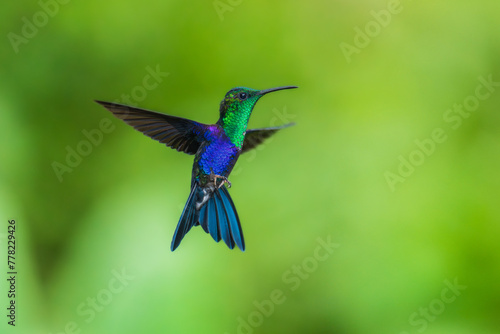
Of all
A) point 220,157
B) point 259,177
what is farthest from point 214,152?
point 259,177

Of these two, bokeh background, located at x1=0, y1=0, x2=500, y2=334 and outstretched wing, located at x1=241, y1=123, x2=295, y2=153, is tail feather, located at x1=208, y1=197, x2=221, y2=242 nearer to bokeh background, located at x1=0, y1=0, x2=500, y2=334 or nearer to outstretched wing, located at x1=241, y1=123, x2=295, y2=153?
outstretched wing, located at x1=241, y1=123, x2=295, y2=153

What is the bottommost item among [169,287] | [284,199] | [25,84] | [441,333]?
[441,333]

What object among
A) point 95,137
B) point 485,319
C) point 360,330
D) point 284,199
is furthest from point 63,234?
point 485,319

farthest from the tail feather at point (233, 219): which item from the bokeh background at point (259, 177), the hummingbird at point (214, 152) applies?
the bokeh background at point (259, 177)

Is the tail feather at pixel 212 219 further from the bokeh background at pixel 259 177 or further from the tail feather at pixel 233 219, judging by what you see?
the bokeh background at pixel 259 177

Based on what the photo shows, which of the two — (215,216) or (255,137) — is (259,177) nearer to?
(255,137)

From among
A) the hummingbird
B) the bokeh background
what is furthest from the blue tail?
the bokeh background

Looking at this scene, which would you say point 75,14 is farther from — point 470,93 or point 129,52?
point 470,93
